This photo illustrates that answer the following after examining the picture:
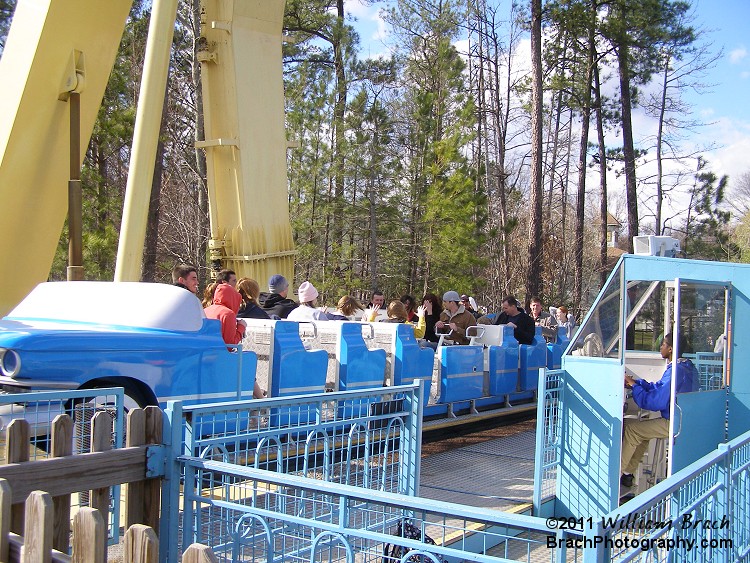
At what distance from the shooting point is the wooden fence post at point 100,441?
9.11 feet

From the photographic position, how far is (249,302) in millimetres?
8102

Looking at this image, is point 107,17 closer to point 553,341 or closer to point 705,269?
point 705,269

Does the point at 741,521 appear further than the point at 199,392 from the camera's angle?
No

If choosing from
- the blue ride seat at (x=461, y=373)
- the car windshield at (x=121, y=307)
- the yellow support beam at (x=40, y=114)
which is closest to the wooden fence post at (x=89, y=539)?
the car windshield at (x=121, y=307)

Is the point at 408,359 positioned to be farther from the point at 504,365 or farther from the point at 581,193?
the point at 581,193

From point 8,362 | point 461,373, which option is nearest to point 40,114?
point 8,362

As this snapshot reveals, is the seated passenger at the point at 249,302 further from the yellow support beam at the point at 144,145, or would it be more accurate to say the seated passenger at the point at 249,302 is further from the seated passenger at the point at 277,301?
the yellow support beam at the point at 144,145

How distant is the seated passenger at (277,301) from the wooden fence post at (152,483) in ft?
18.6

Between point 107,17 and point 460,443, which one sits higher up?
point 107,17

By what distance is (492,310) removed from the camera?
83.1 feet

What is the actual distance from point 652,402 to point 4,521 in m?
5.29

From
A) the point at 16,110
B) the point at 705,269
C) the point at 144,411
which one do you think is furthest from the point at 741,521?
→ the point at 16,110

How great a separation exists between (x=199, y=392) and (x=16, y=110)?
321 centimetres

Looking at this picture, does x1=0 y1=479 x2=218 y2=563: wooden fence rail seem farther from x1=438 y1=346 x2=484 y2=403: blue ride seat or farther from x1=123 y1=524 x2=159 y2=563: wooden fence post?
x1=438 y1=346 x2=484 y2=403: blue ride seat
